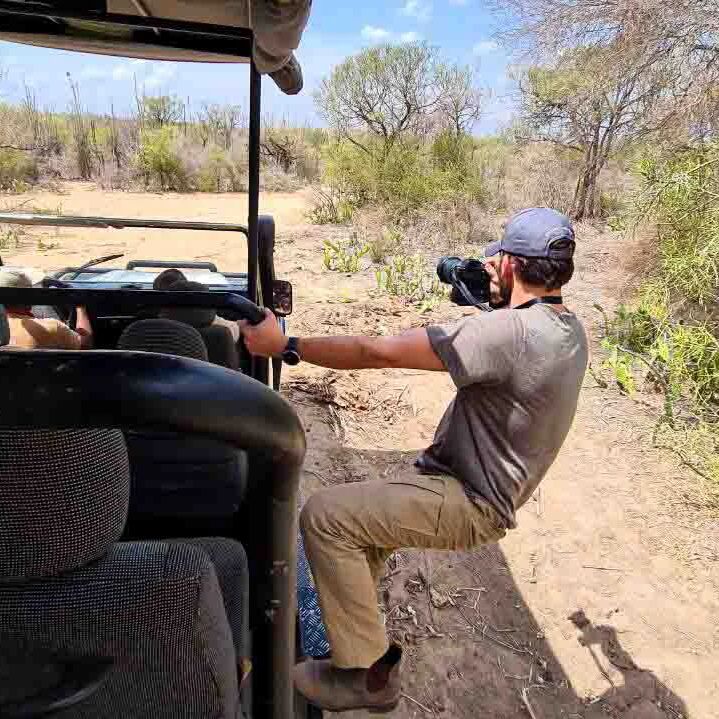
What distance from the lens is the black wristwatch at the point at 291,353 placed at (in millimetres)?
1647

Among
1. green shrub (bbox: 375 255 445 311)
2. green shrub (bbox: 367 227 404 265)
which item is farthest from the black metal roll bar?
green shrub (bbox: 367 227 404 265)

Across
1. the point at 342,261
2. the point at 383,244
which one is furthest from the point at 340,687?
the point at 383,244

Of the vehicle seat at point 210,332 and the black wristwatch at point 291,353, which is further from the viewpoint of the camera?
the vehicle seat at point 210,332

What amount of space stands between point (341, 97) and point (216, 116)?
701 cm

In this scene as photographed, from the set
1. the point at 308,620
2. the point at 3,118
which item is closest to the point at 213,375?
the point at 308,620

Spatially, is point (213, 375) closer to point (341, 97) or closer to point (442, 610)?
point (442, 610)

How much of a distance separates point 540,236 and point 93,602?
1.45 metres

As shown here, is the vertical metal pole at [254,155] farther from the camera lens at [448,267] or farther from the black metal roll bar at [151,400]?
the black metal roll bar at [151,400]

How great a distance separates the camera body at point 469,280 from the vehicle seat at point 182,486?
87 cm

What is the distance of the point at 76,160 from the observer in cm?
1769

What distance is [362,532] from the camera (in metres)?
1.80

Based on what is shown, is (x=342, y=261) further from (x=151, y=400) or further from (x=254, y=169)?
(x=151, y=400)

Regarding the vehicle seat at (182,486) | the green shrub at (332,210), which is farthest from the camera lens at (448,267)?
the green shrub at (332,210)

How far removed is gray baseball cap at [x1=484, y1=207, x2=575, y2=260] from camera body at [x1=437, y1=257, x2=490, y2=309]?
0.17 meters
